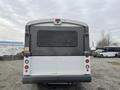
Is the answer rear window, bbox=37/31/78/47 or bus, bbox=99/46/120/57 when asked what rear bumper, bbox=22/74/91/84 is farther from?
bus, bbox=99/46/120/57

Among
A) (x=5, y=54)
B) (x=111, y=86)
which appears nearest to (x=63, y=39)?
(x=111, y=86)

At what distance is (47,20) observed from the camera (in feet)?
25.0

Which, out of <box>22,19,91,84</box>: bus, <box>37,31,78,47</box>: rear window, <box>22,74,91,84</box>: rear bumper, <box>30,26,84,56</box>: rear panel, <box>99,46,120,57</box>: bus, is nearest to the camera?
<box>22,74,91,84</box>: rear bumper

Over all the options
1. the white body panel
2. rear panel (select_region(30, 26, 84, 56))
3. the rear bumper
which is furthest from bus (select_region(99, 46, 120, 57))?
the rear bumper

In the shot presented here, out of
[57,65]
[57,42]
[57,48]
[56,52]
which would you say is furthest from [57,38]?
[57,65]

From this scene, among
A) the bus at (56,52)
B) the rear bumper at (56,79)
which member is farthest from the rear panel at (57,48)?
the rear bumper at (56,79)

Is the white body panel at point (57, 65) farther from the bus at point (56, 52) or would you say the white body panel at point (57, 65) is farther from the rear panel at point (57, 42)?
the rear panel at point (57, 42)

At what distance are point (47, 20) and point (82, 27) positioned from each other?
1.33 metres

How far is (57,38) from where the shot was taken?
7715 mm

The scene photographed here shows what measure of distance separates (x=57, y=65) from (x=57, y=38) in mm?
1027

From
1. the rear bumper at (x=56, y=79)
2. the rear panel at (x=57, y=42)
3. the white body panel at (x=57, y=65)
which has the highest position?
the rear panel at (x=57, y=42)

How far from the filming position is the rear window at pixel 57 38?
766 centimetres

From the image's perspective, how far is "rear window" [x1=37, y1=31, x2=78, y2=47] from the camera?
7.66m

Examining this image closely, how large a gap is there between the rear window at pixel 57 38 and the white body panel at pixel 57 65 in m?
0.52
